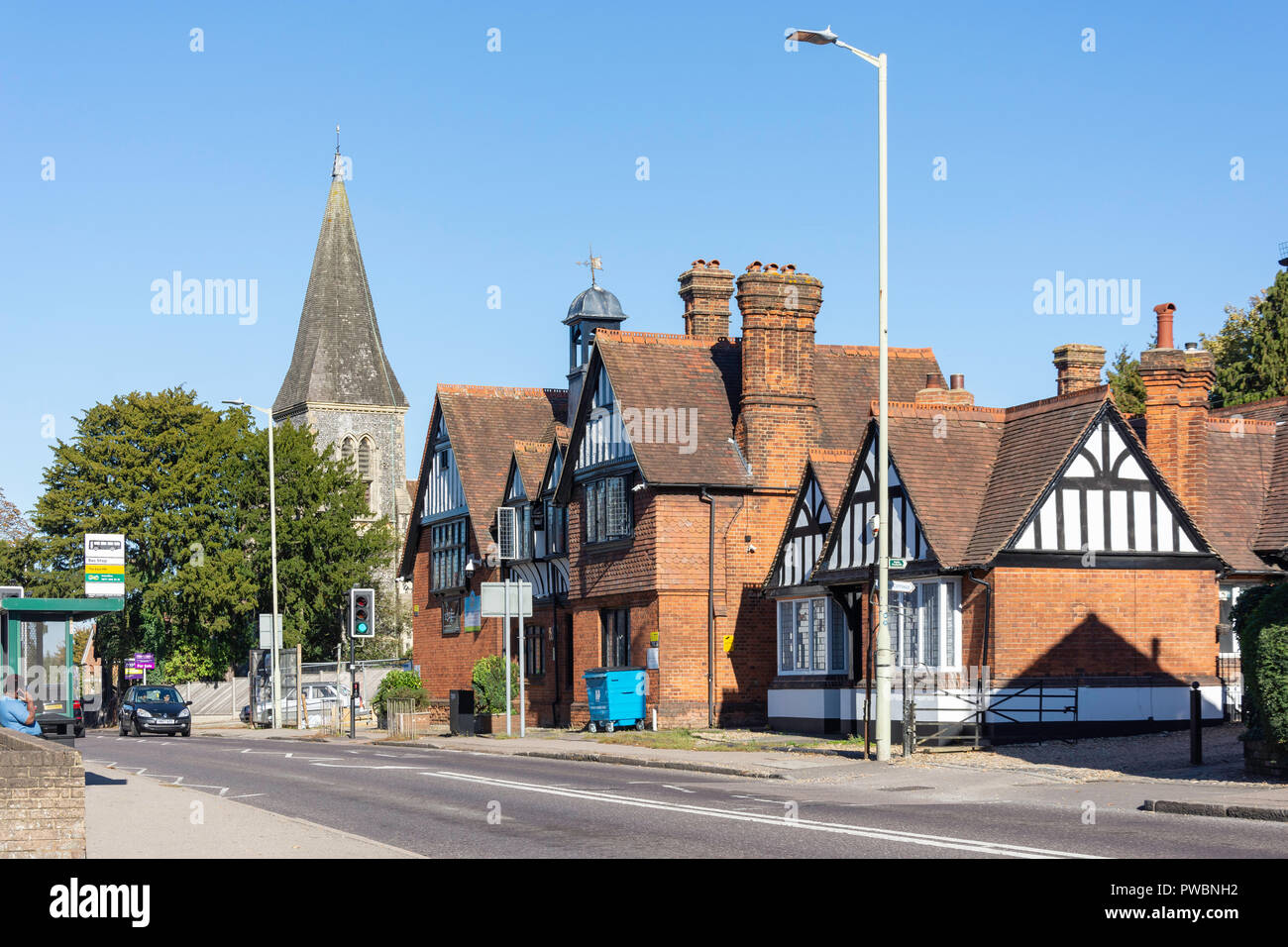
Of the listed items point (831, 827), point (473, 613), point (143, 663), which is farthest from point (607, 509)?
point (143, 663)

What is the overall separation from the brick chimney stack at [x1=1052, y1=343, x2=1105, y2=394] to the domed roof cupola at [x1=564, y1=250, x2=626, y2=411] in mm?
15959

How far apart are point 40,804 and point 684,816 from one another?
7.02 meters

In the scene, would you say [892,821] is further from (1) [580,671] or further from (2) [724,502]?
(1) [580,671]

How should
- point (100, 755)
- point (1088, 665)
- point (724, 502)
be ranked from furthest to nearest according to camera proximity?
point (724, 502) → point (100, 755) → point (1088, 665)

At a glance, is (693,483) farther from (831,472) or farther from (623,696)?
(623,696)

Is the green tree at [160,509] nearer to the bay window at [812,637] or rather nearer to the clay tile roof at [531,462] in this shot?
the clay tile roof at [531,462]

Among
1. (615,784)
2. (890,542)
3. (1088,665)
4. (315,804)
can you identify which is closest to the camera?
(315,804)

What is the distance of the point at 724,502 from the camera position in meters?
38.9

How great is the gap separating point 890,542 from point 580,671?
13622 mm

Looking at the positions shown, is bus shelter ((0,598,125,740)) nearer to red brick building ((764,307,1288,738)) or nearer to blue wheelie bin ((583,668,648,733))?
blue wheelie bin ((583,668,648,733))

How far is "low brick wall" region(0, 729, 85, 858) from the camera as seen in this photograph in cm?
1213

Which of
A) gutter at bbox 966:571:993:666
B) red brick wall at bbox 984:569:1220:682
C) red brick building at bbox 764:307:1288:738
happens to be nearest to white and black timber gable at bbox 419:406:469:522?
red brick building at bbox 764:307:1288:738

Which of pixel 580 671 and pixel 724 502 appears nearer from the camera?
pixel 724 502
